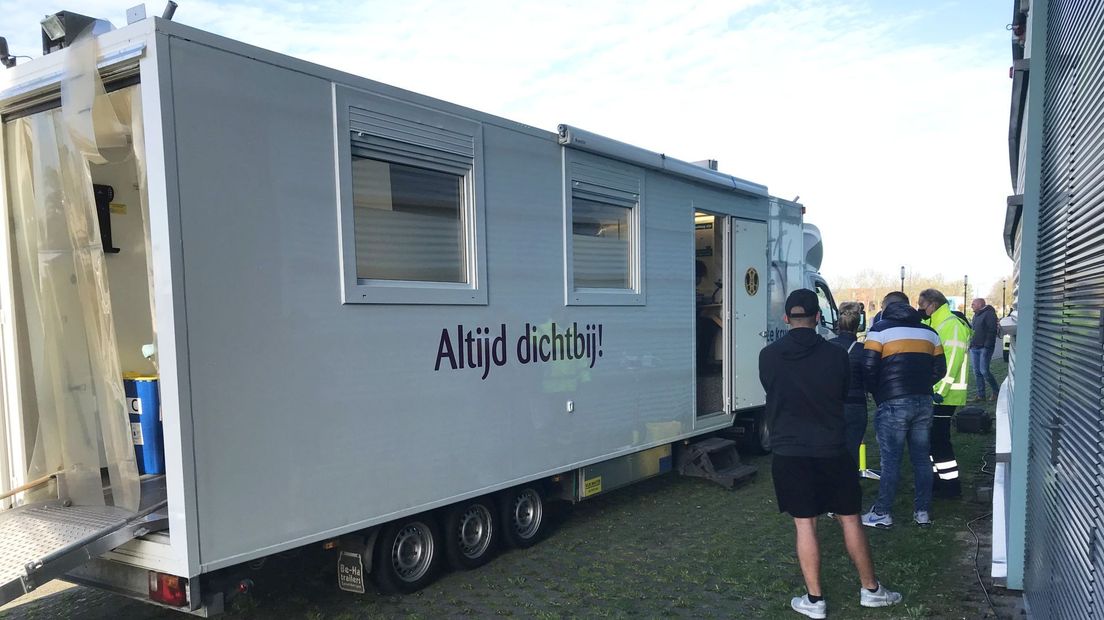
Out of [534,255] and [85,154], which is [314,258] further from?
[534,255]

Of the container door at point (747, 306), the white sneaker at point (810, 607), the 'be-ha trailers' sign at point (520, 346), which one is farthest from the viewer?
the container door at point (747, 306)

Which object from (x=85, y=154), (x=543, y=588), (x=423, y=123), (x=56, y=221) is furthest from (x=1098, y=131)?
(x=56, y=221)

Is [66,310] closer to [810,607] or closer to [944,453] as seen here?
[810,607]

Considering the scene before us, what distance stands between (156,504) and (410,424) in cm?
125

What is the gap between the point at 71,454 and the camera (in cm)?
368

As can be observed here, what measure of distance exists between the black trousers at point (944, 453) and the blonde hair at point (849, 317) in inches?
35.8

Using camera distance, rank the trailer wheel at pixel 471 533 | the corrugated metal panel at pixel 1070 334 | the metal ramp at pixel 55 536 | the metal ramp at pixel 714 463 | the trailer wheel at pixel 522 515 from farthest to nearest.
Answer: the metal ramp at pixel 714 463 < the trailer wheel at pixel 522 515 < the trailer wheel at pixel 471 533 < the metal ramp at pixel 55 536 < the corrugated metal panel at pixel 1070 334

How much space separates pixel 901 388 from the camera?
5285 millimetres

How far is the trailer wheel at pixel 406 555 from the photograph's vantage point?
13.3 feet

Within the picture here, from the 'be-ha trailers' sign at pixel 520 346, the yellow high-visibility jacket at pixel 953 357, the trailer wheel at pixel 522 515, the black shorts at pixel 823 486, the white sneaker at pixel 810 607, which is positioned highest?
the 'be-ha trailers' sign at pixel 520 346

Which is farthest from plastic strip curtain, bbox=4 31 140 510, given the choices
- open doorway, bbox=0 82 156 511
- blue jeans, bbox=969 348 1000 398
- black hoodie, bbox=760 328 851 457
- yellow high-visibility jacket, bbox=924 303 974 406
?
blue jeans, bbox=969 348 1000 398

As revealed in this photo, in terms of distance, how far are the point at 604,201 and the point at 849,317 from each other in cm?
242

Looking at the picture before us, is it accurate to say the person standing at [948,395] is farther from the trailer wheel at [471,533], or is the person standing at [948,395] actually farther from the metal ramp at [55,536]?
the metal ramp at [55,536]

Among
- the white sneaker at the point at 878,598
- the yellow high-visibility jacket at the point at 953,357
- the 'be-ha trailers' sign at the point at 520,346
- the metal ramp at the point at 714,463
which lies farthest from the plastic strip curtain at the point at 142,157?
the yellow high-visibility jacket at the point at 953,357
